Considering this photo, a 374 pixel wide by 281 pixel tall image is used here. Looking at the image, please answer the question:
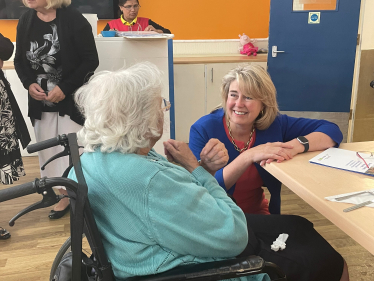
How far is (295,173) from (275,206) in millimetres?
452

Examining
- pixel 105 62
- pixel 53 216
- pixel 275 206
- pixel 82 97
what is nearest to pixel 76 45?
pixel 105 62

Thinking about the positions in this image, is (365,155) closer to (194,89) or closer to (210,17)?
(194,89)

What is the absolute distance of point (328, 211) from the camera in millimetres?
1025

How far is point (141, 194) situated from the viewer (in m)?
0.84

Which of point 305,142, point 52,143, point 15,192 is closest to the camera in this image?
point 15,192

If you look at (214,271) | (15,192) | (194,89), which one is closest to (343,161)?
(214,271)

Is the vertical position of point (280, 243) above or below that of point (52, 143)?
below

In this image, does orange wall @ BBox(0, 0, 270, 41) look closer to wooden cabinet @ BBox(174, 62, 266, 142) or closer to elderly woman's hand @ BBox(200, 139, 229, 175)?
wooden cabinet @ BBox(174, 62, 266, 142)

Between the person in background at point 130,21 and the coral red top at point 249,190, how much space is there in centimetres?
226

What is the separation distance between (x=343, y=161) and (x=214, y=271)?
783mm

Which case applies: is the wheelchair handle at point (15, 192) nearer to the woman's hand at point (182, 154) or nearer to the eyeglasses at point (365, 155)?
the woman's hand at point (182, 154)

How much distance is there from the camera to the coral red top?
1.66 m

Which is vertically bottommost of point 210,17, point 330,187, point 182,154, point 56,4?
point 330,187

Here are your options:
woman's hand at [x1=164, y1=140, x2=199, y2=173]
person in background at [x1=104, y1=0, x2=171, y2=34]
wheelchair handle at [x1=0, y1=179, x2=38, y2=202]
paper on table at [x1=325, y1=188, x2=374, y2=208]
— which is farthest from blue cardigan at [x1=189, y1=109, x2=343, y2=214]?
person in background at [x1=104, y1=0, x2=171, y2=34]
